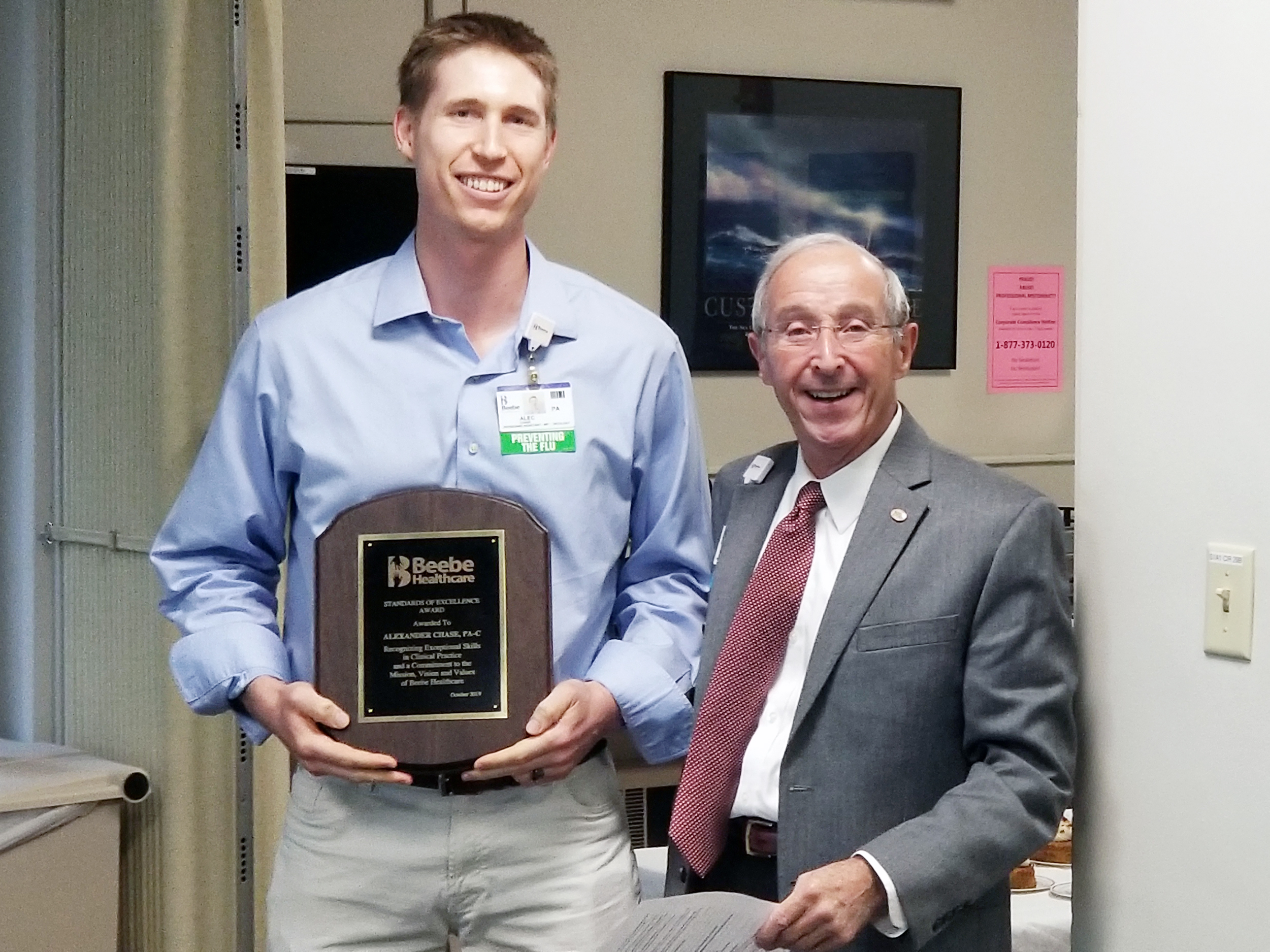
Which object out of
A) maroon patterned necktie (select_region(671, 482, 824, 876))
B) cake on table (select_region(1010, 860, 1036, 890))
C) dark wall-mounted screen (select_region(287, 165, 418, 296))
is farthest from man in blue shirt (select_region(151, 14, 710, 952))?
dark wall-mounted screen (select_region(287, 165, 418, 296))

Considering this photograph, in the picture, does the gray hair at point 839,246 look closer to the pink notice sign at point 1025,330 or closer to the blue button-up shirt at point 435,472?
Answer: the blue button-up shirt at point 435,472

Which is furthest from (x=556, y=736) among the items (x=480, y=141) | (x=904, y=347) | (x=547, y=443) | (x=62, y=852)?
(x=62, y=852)

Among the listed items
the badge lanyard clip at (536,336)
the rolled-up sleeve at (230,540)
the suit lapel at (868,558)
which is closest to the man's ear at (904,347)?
the suit lapel at (868,558)

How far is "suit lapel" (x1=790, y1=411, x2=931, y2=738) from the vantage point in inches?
60.8

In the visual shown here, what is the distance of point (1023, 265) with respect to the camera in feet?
12.9

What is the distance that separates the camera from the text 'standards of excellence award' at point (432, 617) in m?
1.64

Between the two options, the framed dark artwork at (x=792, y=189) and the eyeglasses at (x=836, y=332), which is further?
the framed dark artwork at (x=792, y=189)

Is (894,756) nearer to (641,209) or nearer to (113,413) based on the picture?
(113,413)

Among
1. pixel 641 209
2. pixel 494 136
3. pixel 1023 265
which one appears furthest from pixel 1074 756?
pixel 1023 265

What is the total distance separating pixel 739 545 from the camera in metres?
1.75

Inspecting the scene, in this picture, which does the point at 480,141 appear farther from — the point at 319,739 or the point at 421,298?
the point at 319,739

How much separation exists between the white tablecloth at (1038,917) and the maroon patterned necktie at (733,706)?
0.49 metres

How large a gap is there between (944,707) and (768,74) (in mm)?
2418

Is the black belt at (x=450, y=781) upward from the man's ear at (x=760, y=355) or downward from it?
downward
